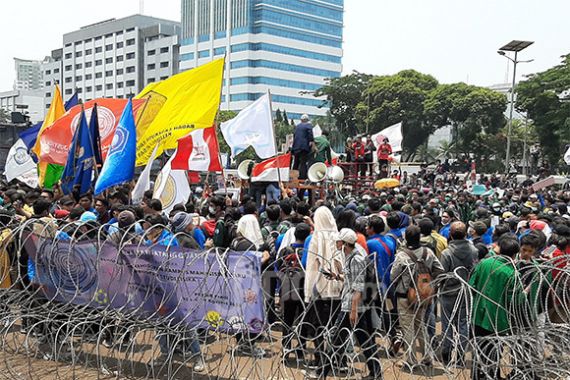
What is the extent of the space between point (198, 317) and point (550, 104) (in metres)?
38.3

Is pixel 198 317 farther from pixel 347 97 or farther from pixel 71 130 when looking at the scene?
pixel 347 97

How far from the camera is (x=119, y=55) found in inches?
4053

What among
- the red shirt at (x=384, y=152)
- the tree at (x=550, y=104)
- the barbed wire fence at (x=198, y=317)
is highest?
the tree at (x=550, y=104)

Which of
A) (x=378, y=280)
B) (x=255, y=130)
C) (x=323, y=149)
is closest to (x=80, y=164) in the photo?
(x=255, y=130)

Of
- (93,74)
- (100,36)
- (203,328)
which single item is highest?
(100,36)

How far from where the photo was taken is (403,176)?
31.3 metres

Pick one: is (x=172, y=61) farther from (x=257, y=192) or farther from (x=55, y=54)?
(x=257, y=192)

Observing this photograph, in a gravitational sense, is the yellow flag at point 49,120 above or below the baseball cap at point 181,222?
above

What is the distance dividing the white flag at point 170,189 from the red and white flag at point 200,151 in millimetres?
290

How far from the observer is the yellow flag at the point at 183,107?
10305 mm

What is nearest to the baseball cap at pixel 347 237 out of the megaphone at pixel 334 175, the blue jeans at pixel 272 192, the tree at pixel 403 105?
the blue jeans at pixel 272 192

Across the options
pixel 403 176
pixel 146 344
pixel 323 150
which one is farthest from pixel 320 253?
pixel 403 176

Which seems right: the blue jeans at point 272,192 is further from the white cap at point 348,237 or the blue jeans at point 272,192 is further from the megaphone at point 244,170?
the white cap at point 348,237

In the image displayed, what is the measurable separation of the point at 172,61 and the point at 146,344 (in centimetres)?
9597
